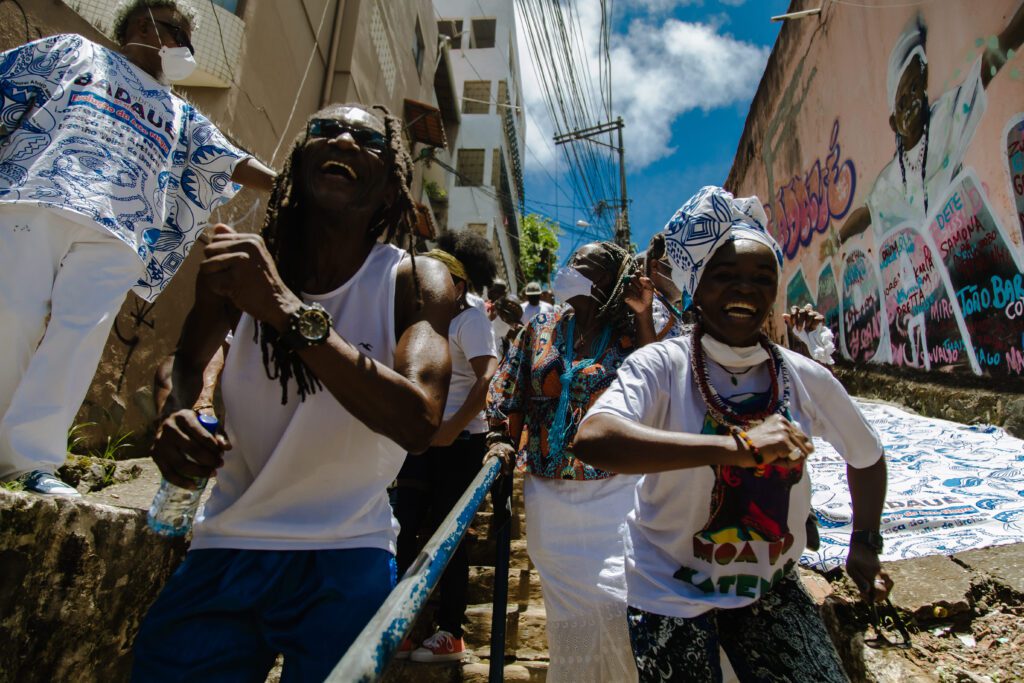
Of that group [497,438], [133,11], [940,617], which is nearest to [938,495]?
[940,617]

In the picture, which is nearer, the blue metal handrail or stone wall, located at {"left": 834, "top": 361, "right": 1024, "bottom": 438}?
the blue metal handrail

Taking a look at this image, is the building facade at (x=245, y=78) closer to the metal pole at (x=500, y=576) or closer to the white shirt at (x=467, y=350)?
the white shirt at (x=467, y=350)

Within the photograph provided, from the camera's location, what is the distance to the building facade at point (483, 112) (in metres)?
26.4

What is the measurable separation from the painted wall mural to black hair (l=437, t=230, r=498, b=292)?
400cm

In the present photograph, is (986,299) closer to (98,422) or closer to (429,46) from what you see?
(98,422)

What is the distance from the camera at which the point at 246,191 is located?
604 cm

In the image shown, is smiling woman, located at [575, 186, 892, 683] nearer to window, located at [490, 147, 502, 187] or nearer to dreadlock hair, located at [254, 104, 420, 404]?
dreadlock hair, located at [254, 104, 420, 404]

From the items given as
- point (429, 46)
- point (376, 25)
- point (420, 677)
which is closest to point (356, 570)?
point (420, 677)

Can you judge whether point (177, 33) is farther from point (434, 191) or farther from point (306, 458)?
point (434, 191)

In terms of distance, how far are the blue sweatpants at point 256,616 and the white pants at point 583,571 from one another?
147 centimetres

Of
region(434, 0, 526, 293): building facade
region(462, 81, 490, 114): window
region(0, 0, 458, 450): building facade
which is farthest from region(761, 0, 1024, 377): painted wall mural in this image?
region(462, 81, 490, 114): window

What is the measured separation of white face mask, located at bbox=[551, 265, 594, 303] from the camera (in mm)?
3152

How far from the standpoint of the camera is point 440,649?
2889 millimetres

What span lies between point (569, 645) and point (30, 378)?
82.6 inches
